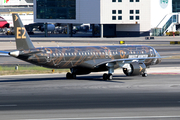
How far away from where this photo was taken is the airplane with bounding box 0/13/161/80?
34.8 metres

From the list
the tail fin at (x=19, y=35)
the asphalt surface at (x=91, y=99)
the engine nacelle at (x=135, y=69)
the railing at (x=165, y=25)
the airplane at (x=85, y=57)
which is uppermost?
the railing at (x=165, y=25)

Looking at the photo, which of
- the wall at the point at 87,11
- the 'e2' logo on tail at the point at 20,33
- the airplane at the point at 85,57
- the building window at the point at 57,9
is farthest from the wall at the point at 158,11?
the 'e2' logo on tail at the point at 20,33

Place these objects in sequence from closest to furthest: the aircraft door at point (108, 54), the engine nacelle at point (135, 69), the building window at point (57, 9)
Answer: the engine nacelle at point (135, 69), the aircraft door at point (108, 54), the building window at point (57, 9)

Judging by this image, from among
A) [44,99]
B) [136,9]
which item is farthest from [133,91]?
[136,9]

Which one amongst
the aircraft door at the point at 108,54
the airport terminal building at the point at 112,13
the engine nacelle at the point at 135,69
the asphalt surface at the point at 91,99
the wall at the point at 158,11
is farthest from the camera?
the wall at the point at 158,11

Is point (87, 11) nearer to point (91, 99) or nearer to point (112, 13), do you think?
point (112, 13)

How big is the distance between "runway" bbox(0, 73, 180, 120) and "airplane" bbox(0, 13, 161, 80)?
1.75 m

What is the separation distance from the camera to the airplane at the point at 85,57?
34781 millimetres

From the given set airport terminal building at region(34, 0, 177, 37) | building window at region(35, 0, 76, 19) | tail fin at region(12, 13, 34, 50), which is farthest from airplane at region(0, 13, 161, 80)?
building window at region(35, 0, 76, 19)

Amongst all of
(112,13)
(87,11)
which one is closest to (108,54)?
(112,13)

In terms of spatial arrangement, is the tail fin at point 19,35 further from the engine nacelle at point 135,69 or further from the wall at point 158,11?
the wall at point 158,11

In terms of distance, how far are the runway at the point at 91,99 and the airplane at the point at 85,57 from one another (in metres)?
1.75

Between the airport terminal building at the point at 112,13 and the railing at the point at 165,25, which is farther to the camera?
the railing at the point at 165,25

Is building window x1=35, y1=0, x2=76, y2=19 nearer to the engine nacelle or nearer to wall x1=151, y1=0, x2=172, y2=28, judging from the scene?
wall x1=151, y1=0, x2=172, y2=28
